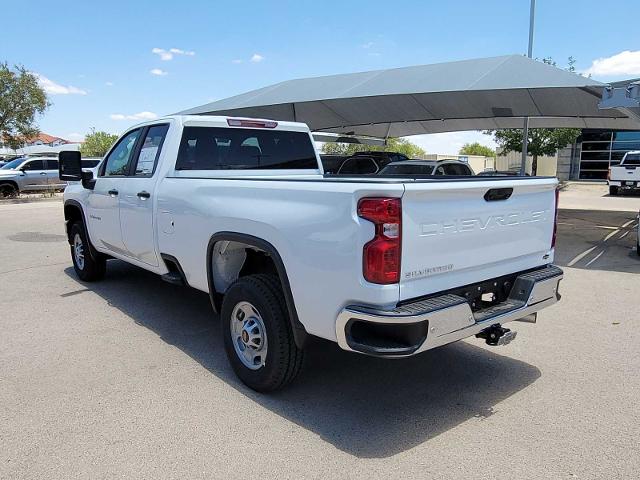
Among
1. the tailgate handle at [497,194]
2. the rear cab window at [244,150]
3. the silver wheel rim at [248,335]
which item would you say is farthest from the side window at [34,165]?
the tailgate handle at [497,194]

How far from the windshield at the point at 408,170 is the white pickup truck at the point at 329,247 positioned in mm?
7259

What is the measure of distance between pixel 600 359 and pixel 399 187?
9.48 ft

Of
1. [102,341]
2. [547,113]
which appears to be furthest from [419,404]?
[547,113]

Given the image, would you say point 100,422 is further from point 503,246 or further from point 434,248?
point 503,246

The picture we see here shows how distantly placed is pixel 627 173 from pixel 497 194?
24.1m

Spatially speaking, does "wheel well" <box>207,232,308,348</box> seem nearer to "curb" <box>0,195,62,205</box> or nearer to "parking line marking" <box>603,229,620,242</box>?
"parking line marking" <box>603,229,620,242</box>

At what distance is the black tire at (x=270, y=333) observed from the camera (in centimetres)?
343

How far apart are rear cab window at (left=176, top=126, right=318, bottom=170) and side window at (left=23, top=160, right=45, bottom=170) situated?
71.4 ft

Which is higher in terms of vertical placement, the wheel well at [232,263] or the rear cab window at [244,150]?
the rear cab window at [244,150]

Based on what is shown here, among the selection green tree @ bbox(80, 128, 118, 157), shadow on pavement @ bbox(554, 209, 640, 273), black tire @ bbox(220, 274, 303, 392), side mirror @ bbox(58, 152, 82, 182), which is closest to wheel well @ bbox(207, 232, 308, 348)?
black tire @ bbox(220, 274, 303, 392)

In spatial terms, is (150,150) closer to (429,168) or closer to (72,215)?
(72,215)

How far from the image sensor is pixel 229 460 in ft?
9.60

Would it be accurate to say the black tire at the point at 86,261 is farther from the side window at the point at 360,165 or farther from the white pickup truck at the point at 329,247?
the side window at the point at 360,165

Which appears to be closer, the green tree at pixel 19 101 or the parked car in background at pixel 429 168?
the parked car in background at pixel 429 168
